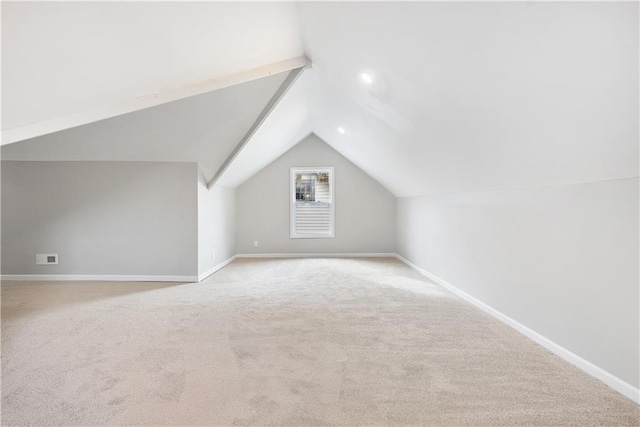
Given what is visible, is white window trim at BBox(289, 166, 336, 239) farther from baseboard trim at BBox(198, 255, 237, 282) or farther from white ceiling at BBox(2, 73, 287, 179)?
white ceiling at BBox(2, 73, 287, 179)

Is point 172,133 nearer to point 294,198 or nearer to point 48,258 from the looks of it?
point 48,258

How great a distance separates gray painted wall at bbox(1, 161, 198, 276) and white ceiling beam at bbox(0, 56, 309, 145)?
6.35 feet

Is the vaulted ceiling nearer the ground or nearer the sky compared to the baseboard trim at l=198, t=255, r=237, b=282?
nearer the sky

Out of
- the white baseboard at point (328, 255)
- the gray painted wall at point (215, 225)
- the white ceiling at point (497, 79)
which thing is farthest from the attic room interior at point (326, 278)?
the white baseboard at point (328, 255)

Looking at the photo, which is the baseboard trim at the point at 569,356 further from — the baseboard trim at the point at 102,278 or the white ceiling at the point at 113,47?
the baseboard trim at the point at 102,278

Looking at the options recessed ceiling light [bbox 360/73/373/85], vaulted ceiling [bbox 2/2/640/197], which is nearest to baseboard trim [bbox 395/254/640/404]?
vaulted ceiling [bbox 2/2/640/197]

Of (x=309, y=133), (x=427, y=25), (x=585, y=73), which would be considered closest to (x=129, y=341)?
(x=427, y=25)

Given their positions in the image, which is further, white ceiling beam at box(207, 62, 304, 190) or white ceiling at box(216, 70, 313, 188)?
white ceiling at box(216, 70, 313, 188)

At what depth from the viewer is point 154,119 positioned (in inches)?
128

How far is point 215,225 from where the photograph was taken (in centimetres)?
505

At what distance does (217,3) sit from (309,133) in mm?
4452

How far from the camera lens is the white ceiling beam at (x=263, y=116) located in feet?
10.6

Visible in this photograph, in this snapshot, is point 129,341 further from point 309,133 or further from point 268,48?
point 309,133

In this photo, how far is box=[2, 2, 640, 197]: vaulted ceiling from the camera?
131cm
